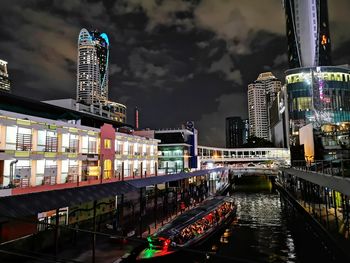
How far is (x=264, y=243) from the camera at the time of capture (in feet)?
102

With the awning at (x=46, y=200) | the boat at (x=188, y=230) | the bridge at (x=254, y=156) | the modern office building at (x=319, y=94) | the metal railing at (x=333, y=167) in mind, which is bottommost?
the boat at (x=188, y=230)

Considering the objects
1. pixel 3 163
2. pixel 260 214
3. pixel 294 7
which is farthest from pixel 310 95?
pixel 3 163

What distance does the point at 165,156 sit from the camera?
80625 mm

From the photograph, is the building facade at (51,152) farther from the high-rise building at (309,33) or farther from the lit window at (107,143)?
the high-rise building at (309,33)

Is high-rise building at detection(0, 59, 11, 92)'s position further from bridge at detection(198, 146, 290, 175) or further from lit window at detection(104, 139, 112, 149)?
lit window at detection(104, 139, 112, 149)

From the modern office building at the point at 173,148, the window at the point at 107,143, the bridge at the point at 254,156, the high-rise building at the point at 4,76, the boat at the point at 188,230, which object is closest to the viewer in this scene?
the boat at the point at 188,230

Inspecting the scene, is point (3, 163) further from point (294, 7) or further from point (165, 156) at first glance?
point (294, 7)

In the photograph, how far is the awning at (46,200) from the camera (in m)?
15.9

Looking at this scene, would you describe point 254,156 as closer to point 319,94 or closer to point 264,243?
point 319,94

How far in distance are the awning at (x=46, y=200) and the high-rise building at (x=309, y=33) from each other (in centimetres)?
16155

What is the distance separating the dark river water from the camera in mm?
25938

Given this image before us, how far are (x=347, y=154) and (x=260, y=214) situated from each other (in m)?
18.3

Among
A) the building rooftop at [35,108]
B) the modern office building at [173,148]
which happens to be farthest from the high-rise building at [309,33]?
the building rooftop at [35,108]

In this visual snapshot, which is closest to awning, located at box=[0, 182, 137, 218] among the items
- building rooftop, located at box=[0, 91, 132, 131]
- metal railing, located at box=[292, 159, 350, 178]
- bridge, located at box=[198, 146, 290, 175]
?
building rooftop, located at box=[0, 91, 132, 131]
